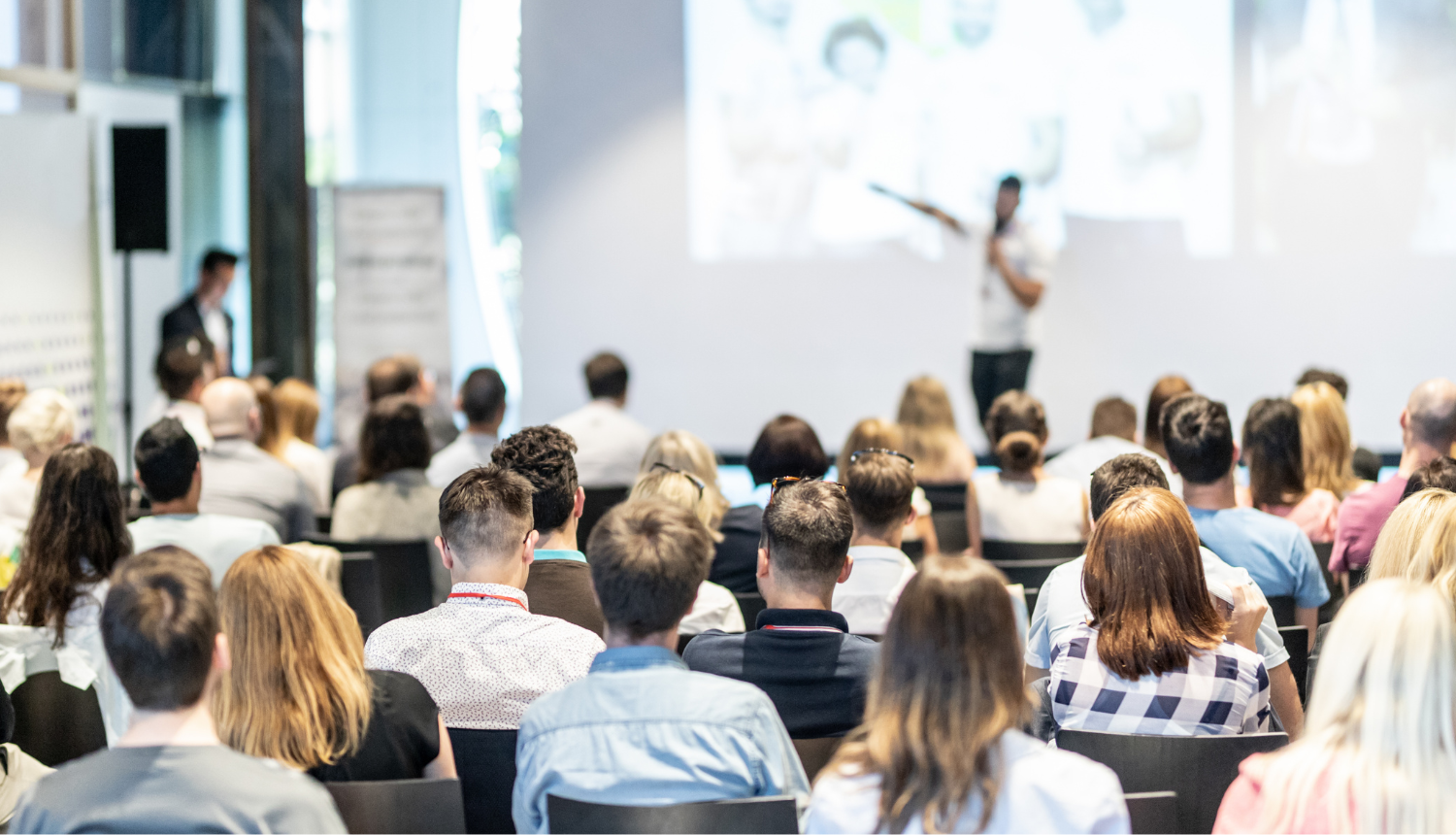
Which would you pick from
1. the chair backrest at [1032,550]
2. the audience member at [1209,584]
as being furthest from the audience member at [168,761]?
the chair backrest at [1032,550]

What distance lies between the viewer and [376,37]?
28.1ft

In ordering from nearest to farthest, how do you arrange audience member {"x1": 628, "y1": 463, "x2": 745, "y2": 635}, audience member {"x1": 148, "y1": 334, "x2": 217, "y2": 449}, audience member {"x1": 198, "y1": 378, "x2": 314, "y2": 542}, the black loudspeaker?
audience member {"x1": 628, "y1": 463, "x2": 745, "y2": 635}
audience member {"x1": 198, "y1": 378, "x2": 314, "y2": 542}
audience member {"x1": 148, "y1": 334, "x2": 217, "y2": 449}
the black loudspeaker

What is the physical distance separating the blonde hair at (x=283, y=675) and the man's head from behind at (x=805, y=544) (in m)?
0.74

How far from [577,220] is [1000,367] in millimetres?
2958

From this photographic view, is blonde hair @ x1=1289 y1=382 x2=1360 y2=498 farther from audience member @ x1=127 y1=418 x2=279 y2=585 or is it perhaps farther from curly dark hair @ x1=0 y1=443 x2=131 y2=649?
curly dark hair @ x1=0 y1=443 x2=131 y2=649

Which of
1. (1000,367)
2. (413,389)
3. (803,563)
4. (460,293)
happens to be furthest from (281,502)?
(460,293)

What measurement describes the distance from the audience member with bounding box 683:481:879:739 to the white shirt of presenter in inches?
190

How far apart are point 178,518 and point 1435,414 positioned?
3341 mm

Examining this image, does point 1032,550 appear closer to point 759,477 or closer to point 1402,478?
point 759,477

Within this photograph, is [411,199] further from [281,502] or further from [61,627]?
[61,627]

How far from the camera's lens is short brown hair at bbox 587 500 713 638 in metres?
1.86

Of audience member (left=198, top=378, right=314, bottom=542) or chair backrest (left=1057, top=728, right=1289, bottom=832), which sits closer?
chair backrest (left=1057, top=728, right=1289, bottom=832)

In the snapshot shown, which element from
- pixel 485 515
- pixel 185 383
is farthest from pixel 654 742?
pixel 185 383

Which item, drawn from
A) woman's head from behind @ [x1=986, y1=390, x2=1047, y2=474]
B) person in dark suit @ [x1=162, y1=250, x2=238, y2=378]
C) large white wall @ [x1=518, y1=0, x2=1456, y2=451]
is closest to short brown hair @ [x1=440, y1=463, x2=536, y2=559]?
woman's head from behind @ [x1=986, y1=390, x2=1047, y2=474]
